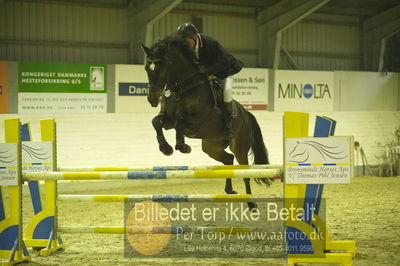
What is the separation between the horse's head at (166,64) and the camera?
4.71 m

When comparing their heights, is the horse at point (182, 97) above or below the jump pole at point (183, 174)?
above

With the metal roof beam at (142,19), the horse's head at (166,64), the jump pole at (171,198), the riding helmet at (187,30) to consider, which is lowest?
the jump pole at (171,198)

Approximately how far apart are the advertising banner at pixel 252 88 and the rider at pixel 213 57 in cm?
526

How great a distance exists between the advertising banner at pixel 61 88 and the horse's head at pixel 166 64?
472 centimetres

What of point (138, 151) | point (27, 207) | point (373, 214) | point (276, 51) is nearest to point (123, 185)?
point (138, 151)

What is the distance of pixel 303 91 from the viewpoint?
37.3 feet

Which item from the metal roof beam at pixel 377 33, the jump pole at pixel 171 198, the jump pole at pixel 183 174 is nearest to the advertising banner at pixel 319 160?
the jump pole at pixel 183 174

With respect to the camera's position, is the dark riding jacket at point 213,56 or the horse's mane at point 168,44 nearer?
the horse's mane at point 168,44

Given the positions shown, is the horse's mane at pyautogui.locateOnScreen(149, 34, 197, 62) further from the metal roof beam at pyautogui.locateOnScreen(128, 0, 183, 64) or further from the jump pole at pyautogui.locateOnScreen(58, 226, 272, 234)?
the metal roof beam at pyautogui.locateOnScreen(128, 0, 183, 64)

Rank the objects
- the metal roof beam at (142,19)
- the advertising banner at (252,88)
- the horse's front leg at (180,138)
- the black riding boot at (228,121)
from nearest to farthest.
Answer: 1. the horse's front leg at (180,138)
2. the black riding boot at (228,121)
3. the metal roof beam at (142,19)
4. the advertising banner at (252,88)

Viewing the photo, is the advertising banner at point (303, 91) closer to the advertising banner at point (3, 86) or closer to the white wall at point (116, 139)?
the white wall at point (116, 139)

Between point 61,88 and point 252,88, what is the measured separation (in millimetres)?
3853

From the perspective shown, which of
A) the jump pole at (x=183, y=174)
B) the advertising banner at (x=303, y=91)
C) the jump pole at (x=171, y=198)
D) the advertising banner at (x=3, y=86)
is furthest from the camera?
→ the advertising banner at (x=303, y=91)

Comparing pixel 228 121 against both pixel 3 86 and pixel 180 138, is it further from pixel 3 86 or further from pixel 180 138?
pixel 3 86
